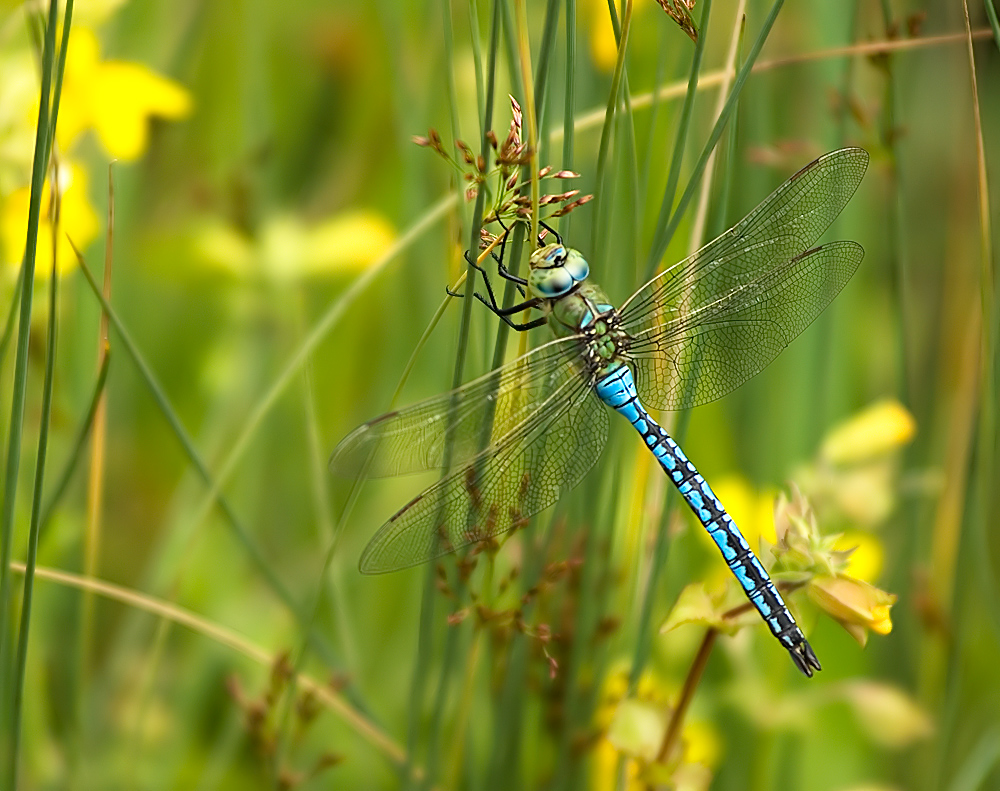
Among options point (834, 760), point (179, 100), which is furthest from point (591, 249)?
point (834, 760)

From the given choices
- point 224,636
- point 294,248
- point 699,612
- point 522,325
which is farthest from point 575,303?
point 294,248

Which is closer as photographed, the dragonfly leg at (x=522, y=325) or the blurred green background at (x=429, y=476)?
the dragonfly leg at (x=522, y=325)

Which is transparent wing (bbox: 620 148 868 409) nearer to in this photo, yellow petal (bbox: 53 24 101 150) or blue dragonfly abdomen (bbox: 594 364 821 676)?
blue dragonfly abdomen (bbox: 594 364 821 676)

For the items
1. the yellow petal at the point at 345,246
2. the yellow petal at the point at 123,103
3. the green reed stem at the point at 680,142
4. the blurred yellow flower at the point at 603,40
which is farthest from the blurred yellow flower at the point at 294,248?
the green reed stem at the point at 680,142

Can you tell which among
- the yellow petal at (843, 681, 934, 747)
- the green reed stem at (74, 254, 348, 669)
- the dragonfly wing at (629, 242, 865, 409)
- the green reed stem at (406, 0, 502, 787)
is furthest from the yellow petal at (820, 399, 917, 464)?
the green reed stem at (74, 254, 348, 669)

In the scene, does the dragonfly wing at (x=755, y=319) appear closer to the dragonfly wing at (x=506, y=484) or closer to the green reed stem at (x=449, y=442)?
the dragonfly wing at (x=506, y=484)

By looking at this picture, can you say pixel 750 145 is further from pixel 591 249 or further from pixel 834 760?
pixel 834 760
